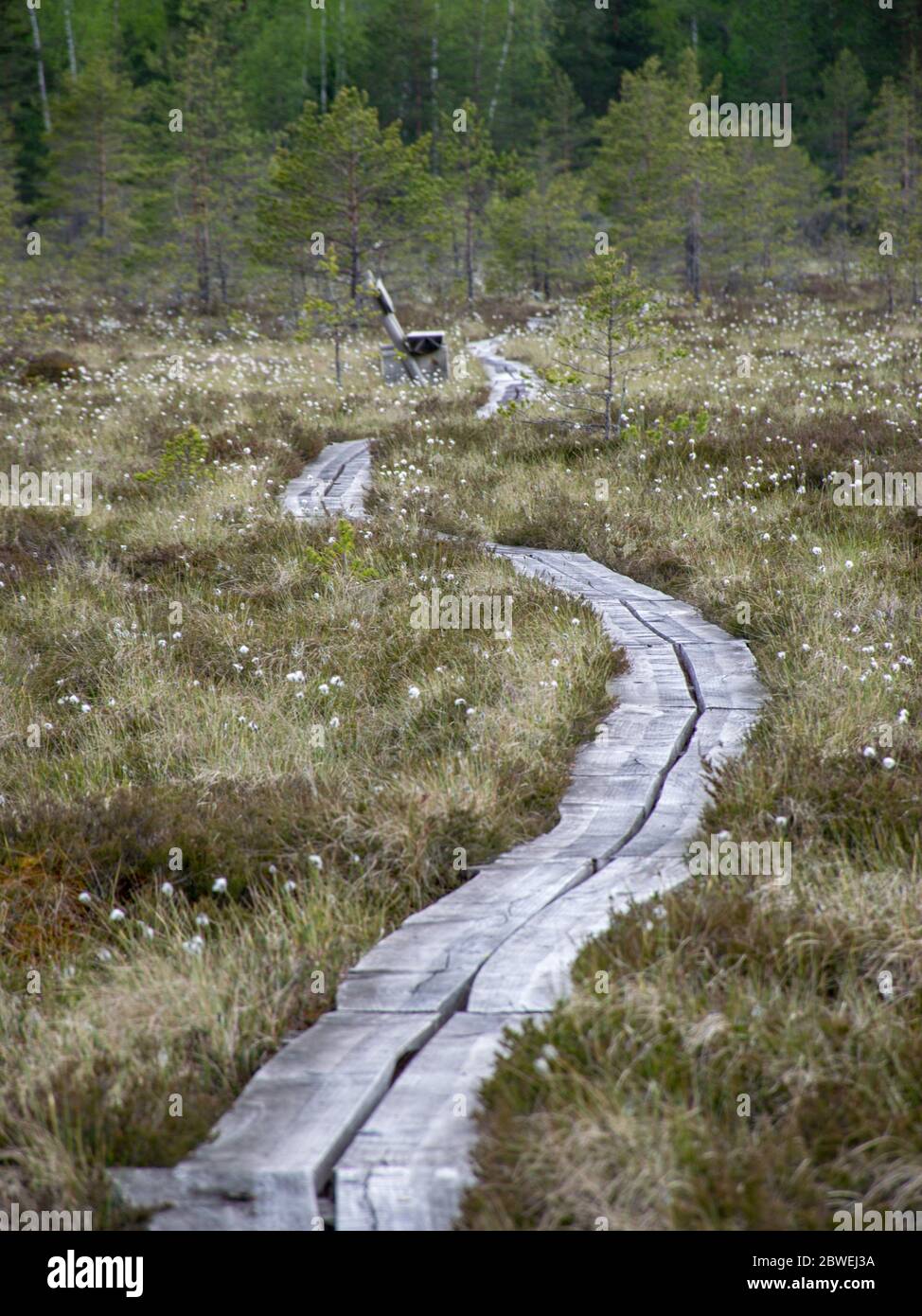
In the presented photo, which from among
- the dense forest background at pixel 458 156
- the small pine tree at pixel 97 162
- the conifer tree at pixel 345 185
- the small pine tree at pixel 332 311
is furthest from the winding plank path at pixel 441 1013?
the small pine tree at pixel 97 162

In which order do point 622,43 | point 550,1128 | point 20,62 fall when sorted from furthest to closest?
point 622,43 → point 20,62 → point 550,1128

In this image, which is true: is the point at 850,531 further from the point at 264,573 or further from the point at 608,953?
the point at 608,953

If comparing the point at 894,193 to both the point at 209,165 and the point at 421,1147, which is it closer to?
the point at 209,165

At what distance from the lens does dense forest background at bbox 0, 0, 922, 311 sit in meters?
31.2

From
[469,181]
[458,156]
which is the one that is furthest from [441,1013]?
[469,181]

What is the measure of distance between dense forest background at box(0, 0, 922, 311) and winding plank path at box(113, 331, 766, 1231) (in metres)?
20.2

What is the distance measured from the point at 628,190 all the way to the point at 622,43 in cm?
1744

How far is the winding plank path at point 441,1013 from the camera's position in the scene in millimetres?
2594

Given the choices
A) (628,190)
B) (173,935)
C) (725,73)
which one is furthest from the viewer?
(725,73)

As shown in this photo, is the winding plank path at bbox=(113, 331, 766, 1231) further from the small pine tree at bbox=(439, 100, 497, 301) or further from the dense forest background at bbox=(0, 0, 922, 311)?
the small pine tree at bbox=(439, 100, 497, 301)

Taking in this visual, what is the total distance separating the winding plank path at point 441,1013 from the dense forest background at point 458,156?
20156mm

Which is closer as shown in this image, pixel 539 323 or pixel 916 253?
pixel 916 253

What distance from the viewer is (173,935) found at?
4016 mm

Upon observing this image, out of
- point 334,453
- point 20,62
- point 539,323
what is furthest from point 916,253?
point 20,62
